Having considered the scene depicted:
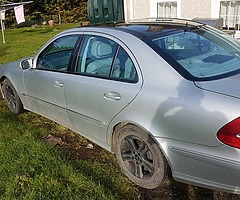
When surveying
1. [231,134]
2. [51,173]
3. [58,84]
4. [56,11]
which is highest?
[56,11]

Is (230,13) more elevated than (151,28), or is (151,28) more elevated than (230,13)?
(230,13)

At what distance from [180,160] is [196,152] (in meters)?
0.18

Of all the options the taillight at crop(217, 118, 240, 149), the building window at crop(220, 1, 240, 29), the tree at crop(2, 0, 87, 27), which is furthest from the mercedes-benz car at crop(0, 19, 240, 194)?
the tree at crop(2, 0, 87, 27)

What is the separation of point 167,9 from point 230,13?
1.91 m

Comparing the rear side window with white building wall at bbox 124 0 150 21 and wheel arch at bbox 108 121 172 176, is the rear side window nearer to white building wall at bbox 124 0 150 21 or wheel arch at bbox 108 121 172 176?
wheel arch at bbox 108 121 172 176

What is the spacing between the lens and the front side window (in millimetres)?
3365

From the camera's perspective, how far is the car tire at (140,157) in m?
2.46

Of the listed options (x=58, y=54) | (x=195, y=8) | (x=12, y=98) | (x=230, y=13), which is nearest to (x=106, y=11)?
(x=195, y=8)

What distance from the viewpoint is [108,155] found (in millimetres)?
3289

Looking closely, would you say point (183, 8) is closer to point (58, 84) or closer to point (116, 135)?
point (58, 84)

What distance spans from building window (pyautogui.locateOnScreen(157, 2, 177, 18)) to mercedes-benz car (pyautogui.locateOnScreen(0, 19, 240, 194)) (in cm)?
539

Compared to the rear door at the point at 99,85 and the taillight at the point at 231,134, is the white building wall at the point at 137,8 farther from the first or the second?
the taillight at the point at 231,134

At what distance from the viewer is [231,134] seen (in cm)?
196

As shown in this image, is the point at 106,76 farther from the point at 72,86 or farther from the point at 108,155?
the point at 108,155
